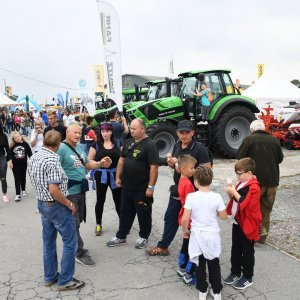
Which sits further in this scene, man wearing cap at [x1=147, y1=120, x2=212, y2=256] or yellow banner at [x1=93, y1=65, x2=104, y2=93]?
yellow banner at [x1=93, y1=65, x2=104, y2=93]

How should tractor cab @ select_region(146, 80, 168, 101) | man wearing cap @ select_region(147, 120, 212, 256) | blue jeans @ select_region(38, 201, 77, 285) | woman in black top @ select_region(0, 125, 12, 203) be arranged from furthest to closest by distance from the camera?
tractor cab @ select_region(146, 80, 168, 101), woman in black top @ select_region(0, 125, 12, 203), man wearing cap @ select_region(147, 120, 212, 256), blue jeans @ select_region(38, 201, 77, 285)

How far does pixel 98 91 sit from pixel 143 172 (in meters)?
25.7

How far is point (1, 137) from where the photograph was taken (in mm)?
6758

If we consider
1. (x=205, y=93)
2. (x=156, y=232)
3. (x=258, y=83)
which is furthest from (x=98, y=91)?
(x=156, y=232)

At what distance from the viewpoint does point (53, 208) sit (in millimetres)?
Result: 3336

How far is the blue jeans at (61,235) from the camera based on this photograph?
11.0ft

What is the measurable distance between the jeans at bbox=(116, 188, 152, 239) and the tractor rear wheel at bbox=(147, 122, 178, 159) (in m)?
5.31

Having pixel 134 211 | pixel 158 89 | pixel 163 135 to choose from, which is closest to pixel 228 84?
pixel 158 89

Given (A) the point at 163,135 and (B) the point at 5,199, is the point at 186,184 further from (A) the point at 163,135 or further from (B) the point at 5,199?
(A) the point at 163,135

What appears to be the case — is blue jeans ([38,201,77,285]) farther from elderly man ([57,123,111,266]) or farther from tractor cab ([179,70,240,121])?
tractor cab ([179,70,240,121])

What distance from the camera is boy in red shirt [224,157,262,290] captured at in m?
3.40

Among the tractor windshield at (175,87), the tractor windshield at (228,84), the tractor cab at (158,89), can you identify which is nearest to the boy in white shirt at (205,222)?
the tractor windshield at (228,84)

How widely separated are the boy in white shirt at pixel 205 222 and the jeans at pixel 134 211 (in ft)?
4.10

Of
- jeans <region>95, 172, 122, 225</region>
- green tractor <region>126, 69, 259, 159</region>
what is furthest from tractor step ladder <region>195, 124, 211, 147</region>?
jeans <region>95, 172, 122, 225</region>
